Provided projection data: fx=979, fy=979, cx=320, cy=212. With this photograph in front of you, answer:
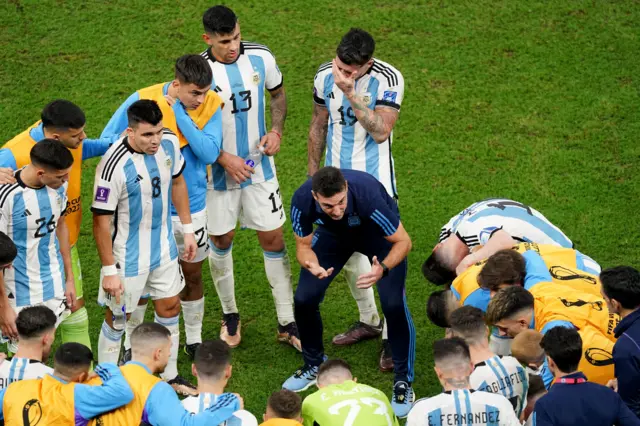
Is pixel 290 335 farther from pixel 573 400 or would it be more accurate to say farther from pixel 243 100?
pixel 573 400

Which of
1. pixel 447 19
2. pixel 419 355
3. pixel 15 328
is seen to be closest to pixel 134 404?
pixel 15 328

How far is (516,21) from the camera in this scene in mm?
10508

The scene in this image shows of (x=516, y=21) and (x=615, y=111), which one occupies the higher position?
(x=516, y=21)

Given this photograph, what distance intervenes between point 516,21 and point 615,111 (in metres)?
1.76

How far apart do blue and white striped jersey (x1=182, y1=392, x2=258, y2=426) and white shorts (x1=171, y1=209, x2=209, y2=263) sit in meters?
1.82

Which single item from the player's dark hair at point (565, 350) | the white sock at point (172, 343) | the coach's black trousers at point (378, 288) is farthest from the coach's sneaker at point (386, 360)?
the player's dark hair at point (565, 350)

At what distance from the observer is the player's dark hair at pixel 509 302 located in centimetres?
547

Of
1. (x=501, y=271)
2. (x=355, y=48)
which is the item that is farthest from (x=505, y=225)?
(x=355, y=48)

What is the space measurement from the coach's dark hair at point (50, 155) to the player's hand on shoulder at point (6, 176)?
18cm

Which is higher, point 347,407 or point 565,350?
point 565,350

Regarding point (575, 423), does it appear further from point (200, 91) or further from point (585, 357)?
point (200, 91)

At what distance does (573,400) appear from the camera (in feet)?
15.3

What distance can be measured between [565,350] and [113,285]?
108 inches

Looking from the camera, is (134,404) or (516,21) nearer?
(134,404)
